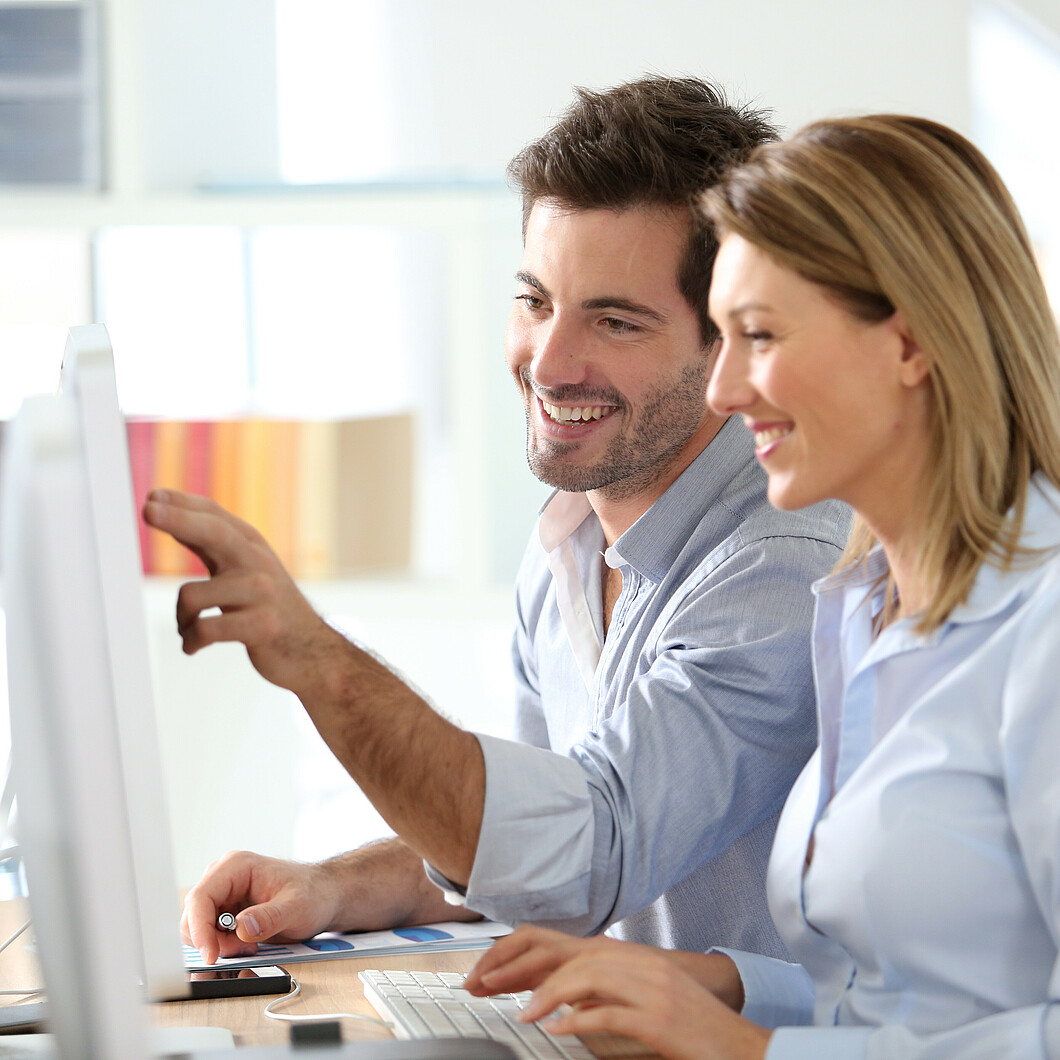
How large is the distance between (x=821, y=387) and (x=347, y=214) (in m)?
1.92

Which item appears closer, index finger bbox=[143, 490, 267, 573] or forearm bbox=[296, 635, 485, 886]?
index finger bbox=[143, 490, 267, 573]

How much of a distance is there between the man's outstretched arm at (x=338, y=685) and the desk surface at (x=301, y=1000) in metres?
0.15

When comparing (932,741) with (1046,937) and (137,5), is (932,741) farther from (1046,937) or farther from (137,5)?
(137,5)

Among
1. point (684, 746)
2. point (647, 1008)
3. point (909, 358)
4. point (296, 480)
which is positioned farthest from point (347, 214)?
point (647, 1008)

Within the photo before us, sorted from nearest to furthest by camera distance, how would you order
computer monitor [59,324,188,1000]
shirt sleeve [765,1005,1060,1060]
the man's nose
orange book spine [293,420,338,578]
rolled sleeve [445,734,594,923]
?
1. computer monitor [59,324,188,1000]
2. shirt sleeve [765,1005,1060,1060]
3. rolled sleeve [445,734,594,923]
4. the man's nose
5. orange book spine [293,420,338,578]

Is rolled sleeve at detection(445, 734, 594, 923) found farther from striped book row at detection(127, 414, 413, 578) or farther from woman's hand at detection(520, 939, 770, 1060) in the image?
striped book row at detection(127, 414, 413, 578)

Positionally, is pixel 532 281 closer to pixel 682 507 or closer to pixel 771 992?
pixel 682 507

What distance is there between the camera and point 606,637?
65.6 inches

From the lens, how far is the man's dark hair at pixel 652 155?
5.07 feet

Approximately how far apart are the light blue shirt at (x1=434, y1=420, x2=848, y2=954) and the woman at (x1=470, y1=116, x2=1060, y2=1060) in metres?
0.12

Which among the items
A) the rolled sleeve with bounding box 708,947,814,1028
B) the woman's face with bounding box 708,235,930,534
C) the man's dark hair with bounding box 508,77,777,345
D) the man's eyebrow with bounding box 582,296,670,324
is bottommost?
the rolled sleeve with bounding box 708,947,814,1028

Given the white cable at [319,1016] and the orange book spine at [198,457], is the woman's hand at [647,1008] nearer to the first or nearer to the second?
the white cable at [319,1016]

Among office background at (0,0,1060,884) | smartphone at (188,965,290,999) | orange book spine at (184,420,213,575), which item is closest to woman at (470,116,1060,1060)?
smartphone at (188,965,290,999)

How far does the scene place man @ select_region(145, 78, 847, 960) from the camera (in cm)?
115
